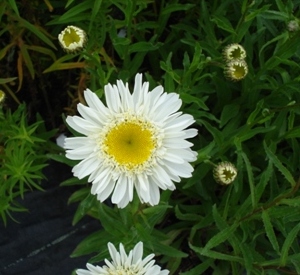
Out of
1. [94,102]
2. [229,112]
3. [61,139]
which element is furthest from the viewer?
[61,139]

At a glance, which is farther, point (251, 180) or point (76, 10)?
point (76, 10)

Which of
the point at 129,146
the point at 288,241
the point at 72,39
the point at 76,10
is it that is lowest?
the point at 288,241

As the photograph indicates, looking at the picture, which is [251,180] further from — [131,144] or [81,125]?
[81,125]

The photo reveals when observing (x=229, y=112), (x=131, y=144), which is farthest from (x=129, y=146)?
(x=229, y=112)

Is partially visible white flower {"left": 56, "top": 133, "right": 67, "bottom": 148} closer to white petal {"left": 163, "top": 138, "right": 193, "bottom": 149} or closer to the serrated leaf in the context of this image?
the serrated leaf

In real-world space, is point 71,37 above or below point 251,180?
above

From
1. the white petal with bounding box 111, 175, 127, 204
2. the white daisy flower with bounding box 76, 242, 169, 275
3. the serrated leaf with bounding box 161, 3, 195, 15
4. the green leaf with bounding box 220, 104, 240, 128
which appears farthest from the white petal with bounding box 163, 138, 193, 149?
the serrated leaf with bounding box 161, 3, 195, 15

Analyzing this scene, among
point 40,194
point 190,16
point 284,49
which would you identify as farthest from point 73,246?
point 284,49
